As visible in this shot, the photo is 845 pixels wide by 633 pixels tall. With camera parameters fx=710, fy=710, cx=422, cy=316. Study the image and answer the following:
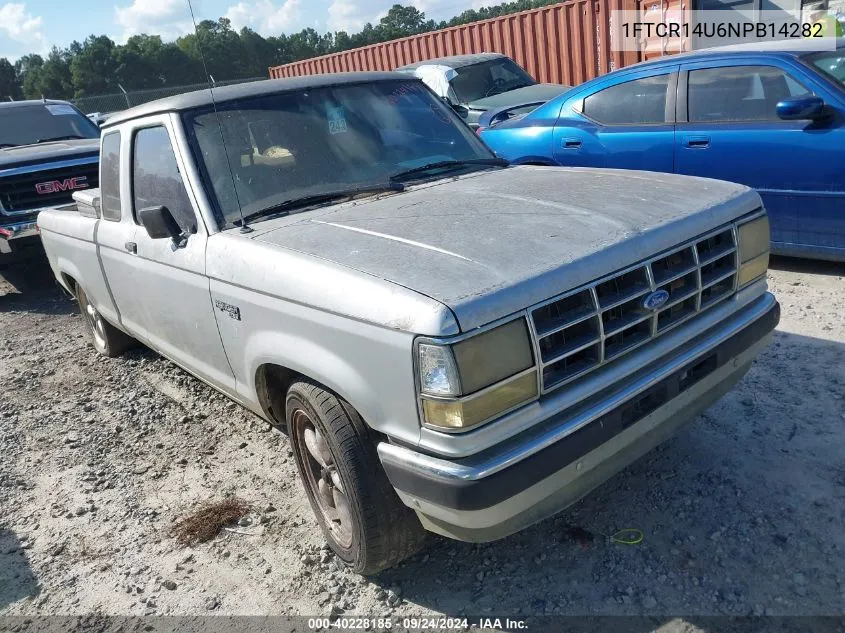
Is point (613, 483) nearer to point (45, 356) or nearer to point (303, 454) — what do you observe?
point (303, 454)

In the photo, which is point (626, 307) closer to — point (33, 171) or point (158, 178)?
point (158, 178)

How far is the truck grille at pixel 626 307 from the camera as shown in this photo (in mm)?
2270

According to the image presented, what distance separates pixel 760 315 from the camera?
2961 mm

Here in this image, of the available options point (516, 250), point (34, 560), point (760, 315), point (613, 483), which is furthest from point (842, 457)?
point (34, 560)

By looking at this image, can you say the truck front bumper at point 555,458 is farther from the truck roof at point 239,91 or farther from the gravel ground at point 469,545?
the truck roof at point 239,91

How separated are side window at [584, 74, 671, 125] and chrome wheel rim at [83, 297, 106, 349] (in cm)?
448

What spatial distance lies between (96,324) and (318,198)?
3.35 metres

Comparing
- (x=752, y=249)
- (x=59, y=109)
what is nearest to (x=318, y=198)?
(x=752, y=249)

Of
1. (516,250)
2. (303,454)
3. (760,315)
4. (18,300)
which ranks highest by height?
(516,250)

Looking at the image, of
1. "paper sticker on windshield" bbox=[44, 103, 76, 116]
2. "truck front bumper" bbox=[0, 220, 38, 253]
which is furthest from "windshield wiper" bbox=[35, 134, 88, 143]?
"truck front bumper" bbox=[0, 220, 38, 253]

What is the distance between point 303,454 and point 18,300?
6.67 m

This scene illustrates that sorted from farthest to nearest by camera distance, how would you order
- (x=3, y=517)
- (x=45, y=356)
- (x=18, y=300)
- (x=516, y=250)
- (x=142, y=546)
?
(x=18, y=300) → (x=45, y=356) → (x=3, y=517) → (x=142, y=546) → (x=516, y=250)

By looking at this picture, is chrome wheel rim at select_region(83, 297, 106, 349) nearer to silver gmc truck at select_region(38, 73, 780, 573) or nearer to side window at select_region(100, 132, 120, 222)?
side window at select_region(100, 132, 120, 222)

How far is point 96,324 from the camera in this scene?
5730mm
